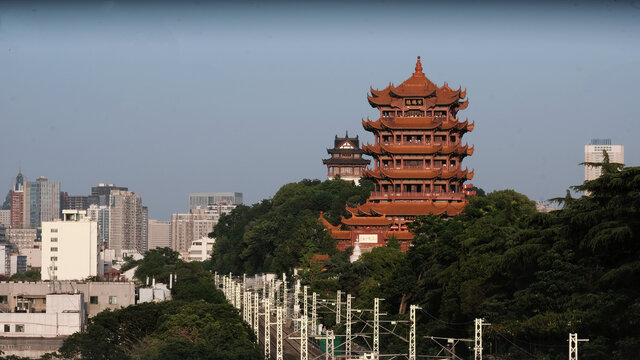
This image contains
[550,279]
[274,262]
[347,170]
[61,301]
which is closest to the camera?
[550,279]

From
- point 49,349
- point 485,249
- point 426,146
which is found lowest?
point 49,349

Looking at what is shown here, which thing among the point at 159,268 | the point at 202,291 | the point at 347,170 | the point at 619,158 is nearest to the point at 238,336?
the point at 202,291

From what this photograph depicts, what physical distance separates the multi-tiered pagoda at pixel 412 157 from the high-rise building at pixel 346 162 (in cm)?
4997

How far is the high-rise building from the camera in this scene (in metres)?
129

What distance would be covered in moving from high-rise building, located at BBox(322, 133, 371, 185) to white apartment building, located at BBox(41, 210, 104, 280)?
42.3 meters

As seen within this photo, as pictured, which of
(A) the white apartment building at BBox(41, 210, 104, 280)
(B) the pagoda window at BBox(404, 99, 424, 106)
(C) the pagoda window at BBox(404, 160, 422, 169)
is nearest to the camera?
(C) the pagoda window at BBox(404, 160, 422, 169)

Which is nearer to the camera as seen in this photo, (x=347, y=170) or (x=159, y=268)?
(x=159, y=268)

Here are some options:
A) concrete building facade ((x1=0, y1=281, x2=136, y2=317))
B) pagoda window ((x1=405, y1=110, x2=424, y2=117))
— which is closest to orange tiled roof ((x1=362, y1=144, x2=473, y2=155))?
pagoda window ((x1=405, y1=110, x2=424, y2=117))

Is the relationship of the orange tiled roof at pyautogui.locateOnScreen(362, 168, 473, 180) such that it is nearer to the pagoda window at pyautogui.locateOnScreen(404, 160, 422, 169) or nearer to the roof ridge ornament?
the pagoda window at pyautogui.locateOnScreen(404, 160, 422, 169)

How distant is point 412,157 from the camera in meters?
75.2

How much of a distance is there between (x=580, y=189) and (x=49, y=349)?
22763mm

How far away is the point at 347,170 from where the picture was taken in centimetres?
13000

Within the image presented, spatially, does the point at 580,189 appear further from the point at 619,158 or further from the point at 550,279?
the point at 619,158

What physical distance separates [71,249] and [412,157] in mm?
26814
